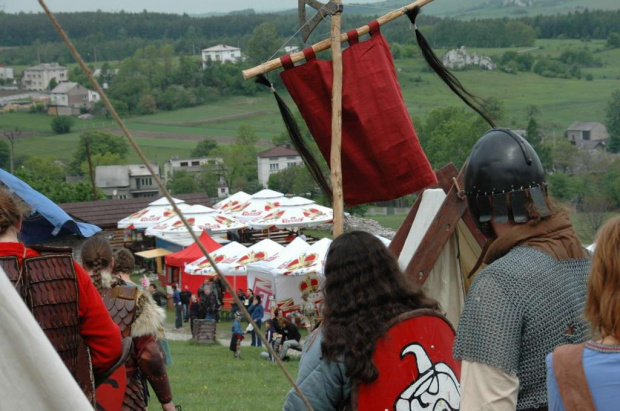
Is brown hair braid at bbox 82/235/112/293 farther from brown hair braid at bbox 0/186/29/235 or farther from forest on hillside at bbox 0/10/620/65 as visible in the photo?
forest on hillside at bbox 0/10/620/65

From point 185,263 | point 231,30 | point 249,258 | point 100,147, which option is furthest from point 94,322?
point 231,30

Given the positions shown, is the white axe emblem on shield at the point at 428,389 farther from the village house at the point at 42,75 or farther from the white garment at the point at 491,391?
the village house at the point at 42,75

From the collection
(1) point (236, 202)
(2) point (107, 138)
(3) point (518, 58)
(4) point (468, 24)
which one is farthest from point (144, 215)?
(4) point (468, 24)

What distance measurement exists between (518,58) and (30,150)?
77436 millimetres

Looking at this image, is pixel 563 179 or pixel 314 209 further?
pixel 563 179

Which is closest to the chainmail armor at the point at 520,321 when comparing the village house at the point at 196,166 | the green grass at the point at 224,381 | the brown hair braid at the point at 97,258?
the brown hair braid at the point at 97,258

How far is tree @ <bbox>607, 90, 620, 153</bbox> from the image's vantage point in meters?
113

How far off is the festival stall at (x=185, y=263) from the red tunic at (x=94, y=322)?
2374 cm

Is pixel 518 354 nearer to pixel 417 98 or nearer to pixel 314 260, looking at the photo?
pixel 314 260

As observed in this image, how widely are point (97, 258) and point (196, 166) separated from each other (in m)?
93.8

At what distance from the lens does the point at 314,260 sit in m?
24.5

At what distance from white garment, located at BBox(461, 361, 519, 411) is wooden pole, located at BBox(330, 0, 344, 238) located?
7.19 feet

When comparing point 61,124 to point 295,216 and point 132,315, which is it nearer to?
point 295,216

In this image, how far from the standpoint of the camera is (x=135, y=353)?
16.6 feet
